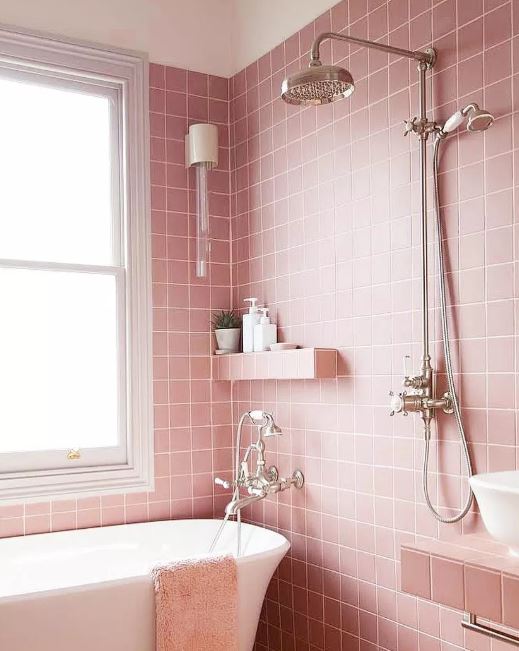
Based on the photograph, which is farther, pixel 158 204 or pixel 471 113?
pixel 158 204

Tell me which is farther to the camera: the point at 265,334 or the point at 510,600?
the point at 265,334

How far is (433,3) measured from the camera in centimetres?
274

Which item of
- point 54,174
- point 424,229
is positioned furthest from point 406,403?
point 54,174

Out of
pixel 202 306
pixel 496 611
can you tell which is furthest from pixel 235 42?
pixel 496 611

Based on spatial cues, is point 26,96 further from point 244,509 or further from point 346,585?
point 346,585

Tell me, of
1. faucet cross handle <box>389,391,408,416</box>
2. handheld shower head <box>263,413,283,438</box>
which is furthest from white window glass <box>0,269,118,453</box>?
faucet cross handle <box>389,391,408,416</box>

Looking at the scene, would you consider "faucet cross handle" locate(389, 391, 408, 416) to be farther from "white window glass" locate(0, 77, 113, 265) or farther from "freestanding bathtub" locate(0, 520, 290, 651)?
"white window glass" locate(0, 77, 113, 265)

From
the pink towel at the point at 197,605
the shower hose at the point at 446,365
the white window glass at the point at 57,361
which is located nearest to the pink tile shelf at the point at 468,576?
the shower hose at the point at 446,365

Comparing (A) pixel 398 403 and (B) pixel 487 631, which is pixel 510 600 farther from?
(A) pixel 398 403

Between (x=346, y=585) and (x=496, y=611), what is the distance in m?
1.27

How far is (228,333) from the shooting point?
3793mm

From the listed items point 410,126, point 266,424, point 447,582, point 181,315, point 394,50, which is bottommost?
point 447,582

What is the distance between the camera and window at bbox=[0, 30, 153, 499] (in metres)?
3.51

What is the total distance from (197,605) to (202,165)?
200 centimetres
